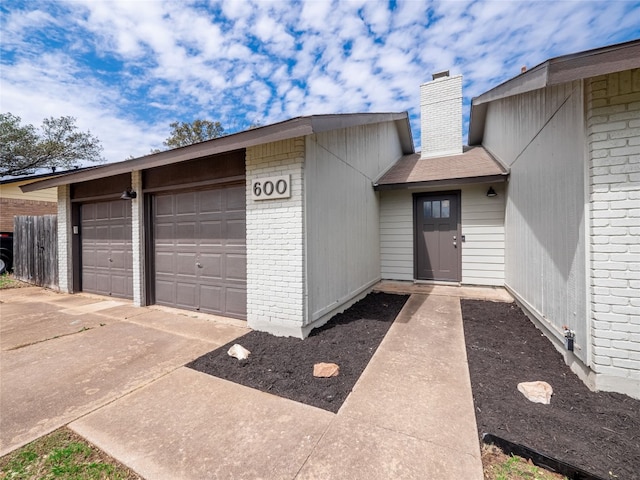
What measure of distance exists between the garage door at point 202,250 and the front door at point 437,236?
4.64 m

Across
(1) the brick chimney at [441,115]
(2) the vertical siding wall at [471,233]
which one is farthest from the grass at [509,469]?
(1) the brick chimney at [441,115]

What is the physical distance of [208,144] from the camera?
3650 mm

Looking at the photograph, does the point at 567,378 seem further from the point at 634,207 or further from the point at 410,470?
the point at 410,470

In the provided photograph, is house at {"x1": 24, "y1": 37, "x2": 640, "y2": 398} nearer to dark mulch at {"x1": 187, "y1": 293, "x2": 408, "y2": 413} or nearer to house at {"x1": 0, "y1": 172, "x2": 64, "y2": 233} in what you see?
dark mulch at {"x1": 187, "y1": 293, "x2": 408, "y2": 413}

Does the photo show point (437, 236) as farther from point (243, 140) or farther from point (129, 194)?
point (129, 194)

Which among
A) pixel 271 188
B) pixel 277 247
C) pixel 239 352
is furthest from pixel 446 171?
pixel 239 352

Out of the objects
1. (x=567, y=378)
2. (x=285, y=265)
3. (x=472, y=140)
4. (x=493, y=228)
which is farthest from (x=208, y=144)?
(x=472, y=140)

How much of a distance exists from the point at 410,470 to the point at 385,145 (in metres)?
7.23

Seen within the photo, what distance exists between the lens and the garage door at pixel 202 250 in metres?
4.29

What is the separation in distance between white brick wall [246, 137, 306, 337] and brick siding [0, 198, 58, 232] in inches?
513

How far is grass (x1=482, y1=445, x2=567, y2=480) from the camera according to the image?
1508 mm

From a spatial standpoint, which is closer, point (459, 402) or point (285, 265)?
point (459, 402)

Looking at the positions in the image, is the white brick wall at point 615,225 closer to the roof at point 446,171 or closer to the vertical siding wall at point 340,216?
the vertical siding wall at point 340,216

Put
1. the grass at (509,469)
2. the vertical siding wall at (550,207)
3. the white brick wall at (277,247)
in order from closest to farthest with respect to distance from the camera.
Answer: the grass at (509,469) → the vertical siding wall at (550,207) → the white brick wall at (277,247)
